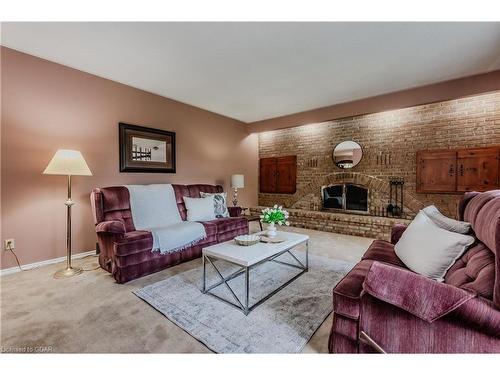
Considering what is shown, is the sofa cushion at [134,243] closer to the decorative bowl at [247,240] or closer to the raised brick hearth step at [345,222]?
the decorative bowl at [247,240]

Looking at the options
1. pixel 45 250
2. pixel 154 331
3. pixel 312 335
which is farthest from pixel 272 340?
pixel 45 250

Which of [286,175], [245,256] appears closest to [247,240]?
[245,256]

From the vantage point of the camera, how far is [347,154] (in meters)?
4.77

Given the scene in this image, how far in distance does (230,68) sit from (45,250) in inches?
129

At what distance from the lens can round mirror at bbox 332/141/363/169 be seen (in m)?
4.66

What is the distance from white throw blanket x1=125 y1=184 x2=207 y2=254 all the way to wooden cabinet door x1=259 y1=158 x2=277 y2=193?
3.05 meters

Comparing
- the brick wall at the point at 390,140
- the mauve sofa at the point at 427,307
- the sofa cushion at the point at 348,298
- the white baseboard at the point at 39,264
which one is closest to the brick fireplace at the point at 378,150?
the brick wall at the point at 390,140

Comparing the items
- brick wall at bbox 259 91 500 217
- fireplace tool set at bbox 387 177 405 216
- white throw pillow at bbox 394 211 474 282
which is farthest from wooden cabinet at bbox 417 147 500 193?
white throw pillow at bbox 394 211 474 282

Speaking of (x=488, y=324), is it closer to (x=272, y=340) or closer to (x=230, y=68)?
(x=272, y=340)

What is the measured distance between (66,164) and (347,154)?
458 centimetres

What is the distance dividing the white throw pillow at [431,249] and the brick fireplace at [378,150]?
2.54 m

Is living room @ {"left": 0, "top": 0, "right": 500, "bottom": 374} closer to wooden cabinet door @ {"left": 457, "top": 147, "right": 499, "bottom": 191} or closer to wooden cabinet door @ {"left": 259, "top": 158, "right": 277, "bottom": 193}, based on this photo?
wooden cabinet door @ {"left": 457, "top": 147, "right": 499, "bottom": 191}

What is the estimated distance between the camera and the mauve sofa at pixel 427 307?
984 millimetres
